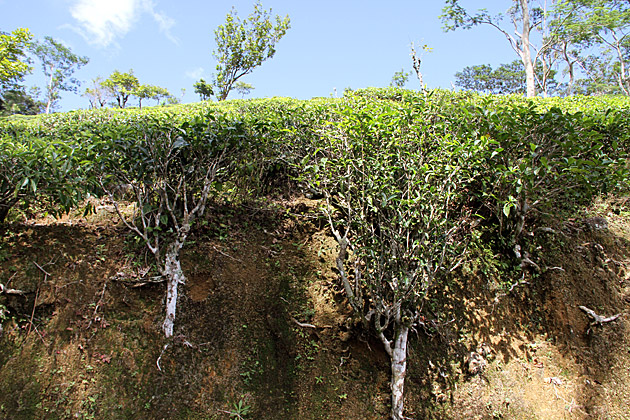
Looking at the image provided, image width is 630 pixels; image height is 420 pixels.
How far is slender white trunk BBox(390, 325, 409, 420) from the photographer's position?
354cm

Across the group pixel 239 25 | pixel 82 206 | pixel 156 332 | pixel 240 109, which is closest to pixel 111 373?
pixel 156 332

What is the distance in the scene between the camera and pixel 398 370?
3.63m

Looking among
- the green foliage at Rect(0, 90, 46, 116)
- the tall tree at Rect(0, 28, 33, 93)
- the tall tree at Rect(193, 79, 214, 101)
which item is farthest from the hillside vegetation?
the green foliage at Rect(0, 90, 46, 116)

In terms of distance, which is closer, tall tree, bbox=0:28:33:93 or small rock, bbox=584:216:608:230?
small rock, bbox=584:216:608:230

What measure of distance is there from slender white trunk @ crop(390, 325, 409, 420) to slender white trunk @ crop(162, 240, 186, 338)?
258 cm

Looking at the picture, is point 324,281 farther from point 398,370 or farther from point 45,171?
point 45,171

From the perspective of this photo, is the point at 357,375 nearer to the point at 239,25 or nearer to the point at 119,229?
the point at 119,229

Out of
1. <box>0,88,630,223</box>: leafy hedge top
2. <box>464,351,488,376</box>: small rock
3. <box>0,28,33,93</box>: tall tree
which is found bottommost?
<box>464,351,488,376</box>: small rock

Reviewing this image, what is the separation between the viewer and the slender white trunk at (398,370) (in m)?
3.54

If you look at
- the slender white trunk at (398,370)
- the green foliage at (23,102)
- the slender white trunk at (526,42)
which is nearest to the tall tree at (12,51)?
the slender white trunk at (398,370)

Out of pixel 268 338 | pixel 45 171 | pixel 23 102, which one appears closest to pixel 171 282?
pixel 268 338

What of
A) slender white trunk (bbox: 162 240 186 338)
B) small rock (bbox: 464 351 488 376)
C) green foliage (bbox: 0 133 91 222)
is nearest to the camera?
green foliage (bbox: 0 133 91 222)

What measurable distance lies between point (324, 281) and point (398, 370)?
4.84 ft

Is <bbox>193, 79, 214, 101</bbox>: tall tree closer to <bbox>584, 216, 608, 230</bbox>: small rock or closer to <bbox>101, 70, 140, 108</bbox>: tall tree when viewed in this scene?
<bbox>101, 70, 140, 108</bbox>: tall tree
